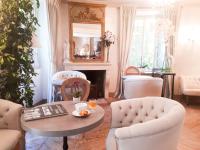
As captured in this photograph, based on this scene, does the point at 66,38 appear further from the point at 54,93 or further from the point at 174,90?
the point at 174,90

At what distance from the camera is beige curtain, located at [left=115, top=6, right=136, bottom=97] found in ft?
18.7

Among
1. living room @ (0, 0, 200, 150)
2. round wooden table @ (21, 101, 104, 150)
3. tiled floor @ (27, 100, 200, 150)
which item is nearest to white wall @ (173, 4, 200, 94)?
living room @ (0, 0, 200, 150)

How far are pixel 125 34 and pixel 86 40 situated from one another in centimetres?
119

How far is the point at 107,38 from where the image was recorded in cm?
560

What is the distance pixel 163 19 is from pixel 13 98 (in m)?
4.57

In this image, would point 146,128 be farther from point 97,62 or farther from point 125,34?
point 125,34

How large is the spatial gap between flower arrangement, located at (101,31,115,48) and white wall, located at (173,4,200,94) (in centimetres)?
197

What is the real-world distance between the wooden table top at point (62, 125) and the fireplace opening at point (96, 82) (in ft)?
11.9

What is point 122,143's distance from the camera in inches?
61.0

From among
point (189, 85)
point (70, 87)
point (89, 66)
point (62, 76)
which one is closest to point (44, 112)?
point (70, 87)

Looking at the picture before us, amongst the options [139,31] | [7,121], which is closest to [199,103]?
[139,31]

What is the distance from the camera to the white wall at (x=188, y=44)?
5.68 metres

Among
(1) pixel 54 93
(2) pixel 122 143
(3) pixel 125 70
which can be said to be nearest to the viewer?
(2) pixel 122 143

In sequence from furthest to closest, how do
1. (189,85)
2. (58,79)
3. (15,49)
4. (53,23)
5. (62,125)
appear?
(189,85)
(53,23)
(58,79)
(15,49)
(62,125)
